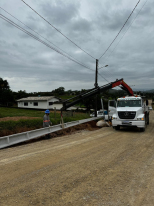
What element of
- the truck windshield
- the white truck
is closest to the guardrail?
the white truck

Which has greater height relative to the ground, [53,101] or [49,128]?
[53,101]

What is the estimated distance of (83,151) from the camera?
6727 millimetres

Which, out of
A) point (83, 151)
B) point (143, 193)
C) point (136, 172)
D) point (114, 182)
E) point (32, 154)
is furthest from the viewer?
point (83, 151)

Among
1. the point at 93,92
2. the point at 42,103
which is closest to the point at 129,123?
the point at 93,92

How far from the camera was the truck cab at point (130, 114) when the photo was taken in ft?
37.6

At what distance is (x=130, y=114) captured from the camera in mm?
11672

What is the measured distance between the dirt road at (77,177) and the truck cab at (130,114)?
4720 millimetres

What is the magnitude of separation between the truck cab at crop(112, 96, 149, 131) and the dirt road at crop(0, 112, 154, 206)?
15.5ft

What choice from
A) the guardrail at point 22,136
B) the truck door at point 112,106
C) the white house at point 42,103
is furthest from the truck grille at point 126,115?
the white house at point 42,103

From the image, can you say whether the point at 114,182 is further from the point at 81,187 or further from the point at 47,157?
the point at 47,157

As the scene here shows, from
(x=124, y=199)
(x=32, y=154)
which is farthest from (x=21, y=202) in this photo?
(x=32, y=154)

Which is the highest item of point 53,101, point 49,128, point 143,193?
point 53,101

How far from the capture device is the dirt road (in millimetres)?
3430

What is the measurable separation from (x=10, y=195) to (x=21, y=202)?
42cm
